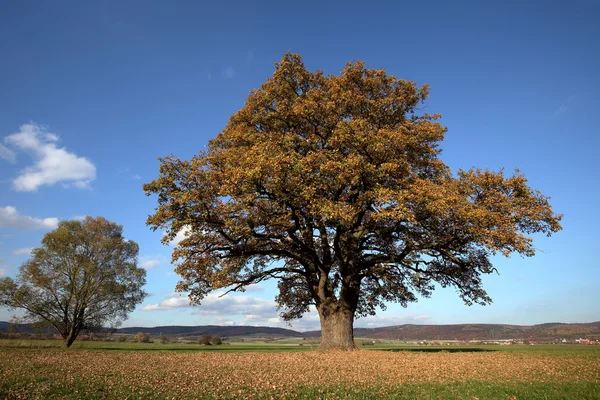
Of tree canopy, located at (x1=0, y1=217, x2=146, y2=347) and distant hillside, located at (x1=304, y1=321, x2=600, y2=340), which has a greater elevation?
tree canopy, located at (x1=0, y1=217, x2=146, y2=347)

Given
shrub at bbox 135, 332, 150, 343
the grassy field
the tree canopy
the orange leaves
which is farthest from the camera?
shrub at bbox 135, 332, 150, 343

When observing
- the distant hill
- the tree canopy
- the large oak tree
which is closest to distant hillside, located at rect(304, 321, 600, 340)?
the distant hill

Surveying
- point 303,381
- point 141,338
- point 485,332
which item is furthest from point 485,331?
point 303,381

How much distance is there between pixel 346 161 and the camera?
66.5ft

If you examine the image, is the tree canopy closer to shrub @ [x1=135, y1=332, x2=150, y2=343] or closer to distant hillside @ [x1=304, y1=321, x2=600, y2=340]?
shrub @ [x1=135, y1=332, x2=150, y2=343]

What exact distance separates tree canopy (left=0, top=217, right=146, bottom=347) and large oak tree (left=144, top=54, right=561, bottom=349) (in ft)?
59.6

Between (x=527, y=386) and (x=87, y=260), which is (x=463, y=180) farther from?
(x=87, y=260)

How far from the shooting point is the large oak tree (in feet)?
65.9

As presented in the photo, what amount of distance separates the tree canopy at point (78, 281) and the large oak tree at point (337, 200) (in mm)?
18169

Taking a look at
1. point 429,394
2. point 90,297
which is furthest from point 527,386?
point 90,297

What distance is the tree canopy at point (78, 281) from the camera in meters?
35.7

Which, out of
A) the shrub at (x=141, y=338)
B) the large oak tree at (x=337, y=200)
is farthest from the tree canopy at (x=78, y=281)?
the shrub at (x=141, y=338)

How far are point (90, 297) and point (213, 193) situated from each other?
25.7 meters

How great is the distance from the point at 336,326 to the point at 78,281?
29552 millimetres
